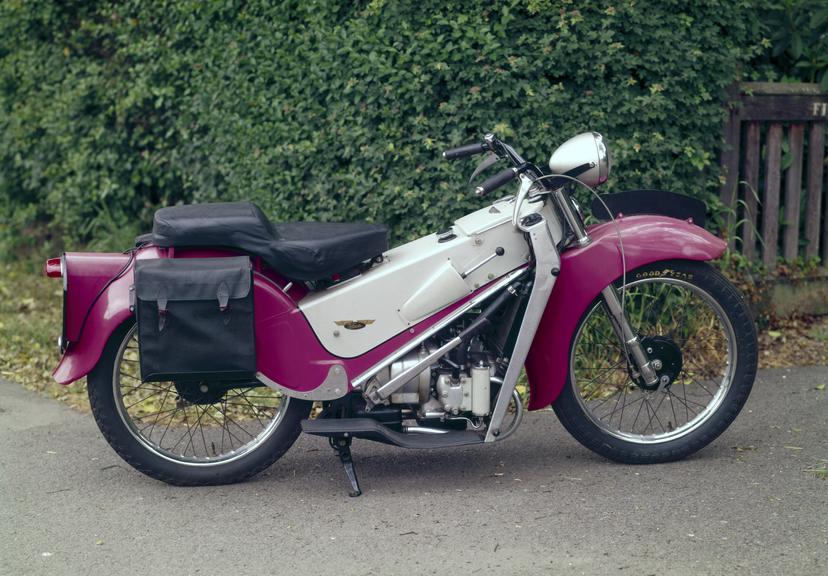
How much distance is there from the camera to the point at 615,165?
6203mm

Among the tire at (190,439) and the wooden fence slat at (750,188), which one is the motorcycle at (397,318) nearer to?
the tire at (190,439)

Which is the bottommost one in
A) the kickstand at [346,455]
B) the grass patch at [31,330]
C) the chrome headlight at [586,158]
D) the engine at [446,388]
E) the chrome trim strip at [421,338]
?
the grass patch at [31,330]

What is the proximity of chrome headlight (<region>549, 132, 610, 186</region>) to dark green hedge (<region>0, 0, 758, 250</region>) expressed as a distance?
1.46 meters

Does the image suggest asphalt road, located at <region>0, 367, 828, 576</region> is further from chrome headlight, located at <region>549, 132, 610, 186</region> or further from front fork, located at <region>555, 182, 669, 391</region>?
chrome headlight, located at <region>549, 132, 610, 186</region>

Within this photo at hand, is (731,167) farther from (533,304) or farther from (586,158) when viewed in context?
(533,304)

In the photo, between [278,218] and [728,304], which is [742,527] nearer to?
[728,304]

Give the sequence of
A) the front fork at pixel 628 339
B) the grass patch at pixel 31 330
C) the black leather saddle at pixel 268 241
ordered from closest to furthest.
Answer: the black leather saddle at pixel 268 241 < the front fork at pixel 628 339 < the grass patch at pixel 31 330

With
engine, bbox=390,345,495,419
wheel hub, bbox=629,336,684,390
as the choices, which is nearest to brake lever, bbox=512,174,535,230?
engine, bbox=390,345,495,419

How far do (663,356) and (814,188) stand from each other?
2.76m

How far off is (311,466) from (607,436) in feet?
4.38

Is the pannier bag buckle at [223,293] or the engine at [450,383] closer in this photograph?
the pannier bag buckle at [223,293]

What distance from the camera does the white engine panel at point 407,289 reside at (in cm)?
457

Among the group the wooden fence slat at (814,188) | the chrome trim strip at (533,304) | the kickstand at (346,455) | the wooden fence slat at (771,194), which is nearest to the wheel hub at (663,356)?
the chrome trim strip at (533,304)

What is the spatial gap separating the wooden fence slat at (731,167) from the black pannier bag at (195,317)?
3.45 meters
